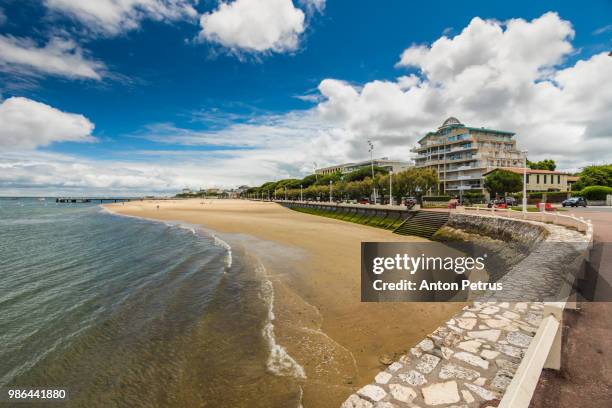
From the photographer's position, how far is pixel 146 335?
8094mm

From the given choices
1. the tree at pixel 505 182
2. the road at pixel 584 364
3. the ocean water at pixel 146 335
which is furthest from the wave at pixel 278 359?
the tree at pixel 505 182

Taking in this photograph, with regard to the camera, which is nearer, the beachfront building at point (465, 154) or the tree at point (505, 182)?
the tree at point (505, 182)

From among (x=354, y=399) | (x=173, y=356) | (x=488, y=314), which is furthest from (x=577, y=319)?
(x=173, y=356)

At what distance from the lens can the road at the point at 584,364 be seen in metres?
3.46

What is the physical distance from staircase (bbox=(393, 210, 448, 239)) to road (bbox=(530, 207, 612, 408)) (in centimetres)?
1940

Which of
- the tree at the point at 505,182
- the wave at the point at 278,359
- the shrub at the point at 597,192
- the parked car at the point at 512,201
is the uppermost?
the tree at the point at 505,182

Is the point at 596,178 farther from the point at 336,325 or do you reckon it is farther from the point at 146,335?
the point at 146,335

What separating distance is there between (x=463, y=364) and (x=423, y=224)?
80.7ft

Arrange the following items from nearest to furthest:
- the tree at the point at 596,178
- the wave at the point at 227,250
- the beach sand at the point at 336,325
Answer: the beach sand at the point at 336,325 → the wave at the point at 227,250 → the tree at the point at 596,178

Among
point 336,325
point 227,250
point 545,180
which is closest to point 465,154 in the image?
point 545,180

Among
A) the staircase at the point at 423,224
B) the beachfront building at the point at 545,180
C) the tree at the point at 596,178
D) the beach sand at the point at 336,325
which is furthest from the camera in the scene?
the beachfront building at the point at 545,180

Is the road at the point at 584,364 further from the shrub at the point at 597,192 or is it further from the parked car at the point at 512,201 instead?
the shrub at the point at 597,192

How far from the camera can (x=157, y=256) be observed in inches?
706

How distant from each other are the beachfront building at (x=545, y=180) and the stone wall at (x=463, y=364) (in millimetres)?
57210
